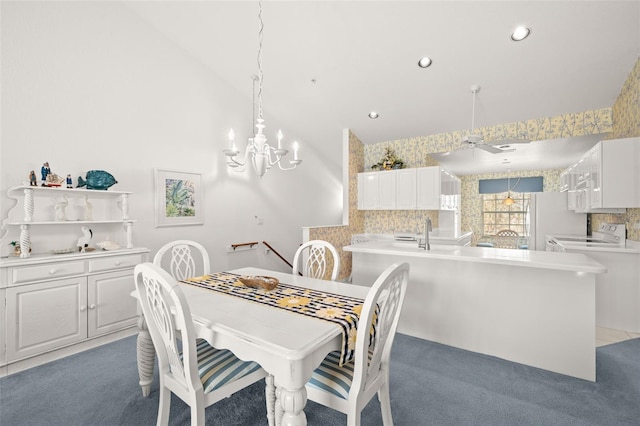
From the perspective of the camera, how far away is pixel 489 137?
4621 mm

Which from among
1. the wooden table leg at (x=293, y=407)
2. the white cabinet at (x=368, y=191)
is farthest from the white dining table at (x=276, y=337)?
the white cabinet at (x=368, y=191)

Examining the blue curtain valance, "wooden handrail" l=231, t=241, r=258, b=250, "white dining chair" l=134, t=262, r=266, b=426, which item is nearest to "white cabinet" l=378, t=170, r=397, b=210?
"wooden handrail" l=231, t=241, r=258, b=250

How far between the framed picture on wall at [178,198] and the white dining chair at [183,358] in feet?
8.49

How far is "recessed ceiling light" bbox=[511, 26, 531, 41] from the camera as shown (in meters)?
2.84

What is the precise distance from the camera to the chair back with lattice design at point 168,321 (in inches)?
46.9

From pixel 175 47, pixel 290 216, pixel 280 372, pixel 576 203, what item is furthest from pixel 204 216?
pixel 576 203

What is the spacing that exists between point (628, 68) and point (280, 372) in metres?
4.59

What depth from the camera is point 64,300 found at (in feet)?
8.30

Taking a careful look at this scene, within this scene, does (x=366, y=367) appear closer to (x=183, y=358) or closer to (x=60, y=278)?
(x=183, y=358)

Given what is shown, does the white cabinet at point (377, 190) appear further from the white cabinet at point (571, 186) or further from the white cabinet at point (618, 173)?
the white cabinet at point (618, 173)

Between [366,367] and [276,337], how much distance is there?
42 centimetres

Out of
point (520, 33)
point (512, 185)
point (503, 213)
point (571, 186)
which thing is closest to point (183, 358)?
point (520, 33)

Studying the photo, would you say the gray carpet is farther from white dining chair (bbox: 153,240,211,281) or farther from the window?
the window

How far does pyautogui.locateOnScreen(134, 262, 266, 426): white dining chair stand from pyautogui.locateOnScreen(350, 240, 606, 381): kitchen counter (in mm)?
1816
